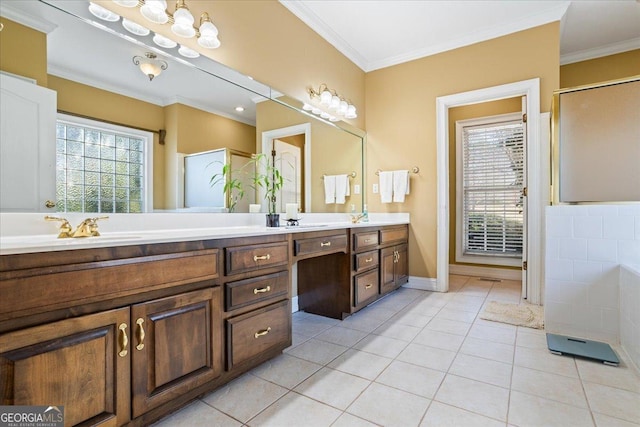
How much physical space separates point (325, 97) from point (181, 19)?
1532 mm

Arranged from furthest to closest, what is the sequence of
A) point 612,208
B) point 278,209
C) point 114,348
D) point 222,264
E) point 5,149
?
point 278,209, point 612,208, point 222,264, point 5,149, point 114,348

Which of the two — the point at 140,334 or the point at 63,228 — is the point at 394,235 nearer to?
the point at 140,334

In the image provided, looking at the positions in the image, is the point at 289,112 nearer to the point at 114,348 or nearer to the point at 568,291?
the point at 114,348

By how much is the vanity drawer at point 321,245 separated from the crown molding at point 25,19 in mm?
1548

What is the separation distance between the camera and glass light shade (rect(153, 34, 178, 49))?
5.66 feet

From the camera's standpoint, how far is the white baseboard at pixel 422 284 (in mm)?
3402

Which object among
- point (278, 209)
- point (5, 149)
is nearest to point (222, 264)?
point (5, 149)

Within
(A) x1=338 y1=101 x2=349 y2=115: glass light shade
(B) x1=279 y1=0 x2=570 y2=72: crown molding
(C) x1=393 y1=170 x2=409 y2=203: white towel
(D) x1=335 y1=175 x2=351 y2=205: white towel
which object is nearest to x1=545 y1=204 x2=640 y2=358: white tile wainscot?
(C) x1=393 y1=170 x2=409 y2=203: white towel

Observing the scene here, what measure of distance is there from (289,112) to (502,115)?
2.96m

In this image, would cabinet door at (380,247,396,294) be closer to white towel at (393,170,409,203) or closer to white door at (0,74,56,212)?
white towel at (393,170,409,203)

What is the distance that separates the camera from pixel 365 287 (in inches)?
105

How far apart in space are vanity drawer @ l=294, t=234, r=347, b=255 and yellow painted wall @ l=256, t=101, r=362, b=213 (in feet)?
2.41

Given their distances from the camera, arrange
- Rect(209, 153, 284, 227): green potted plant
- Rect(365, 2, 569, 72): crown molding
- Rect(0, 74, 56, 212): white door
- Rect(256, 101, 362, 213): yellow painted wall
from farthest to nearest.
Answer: Rect(365, 2, 569, 72): crown molding, Rect(256, 101, 362, 213): yellow painted wall, Rect(209, 153, 284, 227): green potted plant, Rect(0, 74, 56, 212): white door

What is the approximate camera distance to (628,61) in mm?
3367
